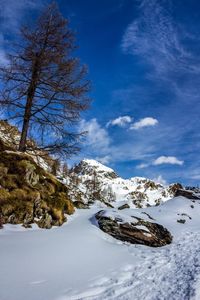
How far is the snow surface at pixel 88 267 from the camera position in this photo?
520cm

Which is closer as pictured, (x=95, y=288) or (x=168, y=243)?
(x=95, y=288)

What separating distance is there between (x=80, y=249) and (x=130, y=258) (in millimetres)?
1569

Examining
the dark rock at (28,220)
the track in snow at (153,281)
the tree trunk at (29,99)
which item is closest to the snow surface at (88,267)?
the track in snow at (153,281)

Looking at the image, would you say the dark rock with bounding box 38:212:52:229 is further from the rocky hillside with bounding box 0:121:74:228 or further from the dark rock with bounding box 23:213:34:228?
the dark rock with bounding box 23:213:34:228

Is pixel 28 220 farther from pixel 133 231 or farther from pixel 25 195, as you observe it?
pixel 133 231

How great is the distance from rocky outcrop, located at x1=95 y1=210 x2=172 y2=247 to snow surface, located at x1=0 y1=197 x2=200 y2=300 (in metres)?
0.47

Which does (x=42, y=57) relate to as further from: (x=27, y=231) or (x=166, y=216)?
(x=166, y=216)

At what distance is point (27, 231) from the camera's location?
869 cm

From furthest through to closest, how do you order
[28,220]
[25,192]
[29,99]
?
[29,99] → [25,192] → [28,220]

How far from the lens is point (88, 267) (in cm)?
705

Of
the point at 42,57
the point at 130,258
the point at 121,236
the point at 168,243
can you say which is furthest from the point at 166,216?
the point at 42,57

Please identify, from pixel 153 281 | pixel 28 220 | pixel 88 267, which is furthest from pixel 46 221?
pixel 153 281

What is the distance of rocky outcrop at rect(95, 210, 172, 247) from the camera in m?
11.0

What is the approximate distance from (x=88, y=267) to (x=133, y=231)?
15.2 feet
